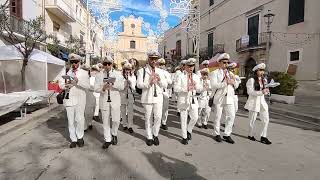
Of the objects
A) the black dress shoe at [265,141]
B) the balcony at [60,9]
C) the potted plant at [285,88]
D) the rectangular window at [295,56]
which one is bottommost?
the black dress shoe at [265,141]

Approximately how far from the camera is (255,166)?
Answer: 548cm

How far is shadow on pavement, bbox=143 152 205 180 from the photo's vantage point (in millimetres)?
4973

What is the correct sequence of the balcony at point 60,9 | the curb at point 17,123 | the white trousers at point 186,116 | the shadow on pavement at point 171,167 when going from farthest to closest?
the balcony at point 60,9 → the curb at point 17,123 → the white trousers at point 186,116 → the shadow on pavement at point 171,167

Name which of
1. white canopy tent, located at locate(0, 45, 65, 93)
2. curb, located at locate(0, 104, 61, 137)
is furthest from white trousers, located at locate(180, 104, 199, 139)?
white canopy tent, located at locate(0, 45, 65, 93)

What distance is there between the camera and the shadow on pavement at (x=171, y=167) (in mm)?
4973

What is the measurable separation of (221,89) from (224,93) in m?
0.12

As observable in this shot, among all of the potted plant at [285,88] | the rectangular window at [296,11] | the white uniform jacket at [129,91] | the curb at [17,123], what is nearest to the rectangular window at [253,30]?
the rectangular window at [296,11]

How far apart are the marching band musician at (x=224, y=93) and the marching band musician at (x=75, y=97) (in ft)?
8.82

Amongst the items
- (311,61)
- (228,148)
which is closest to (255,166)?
(228,148)

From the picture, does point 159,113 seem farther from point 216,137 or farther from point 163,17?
point 163,17

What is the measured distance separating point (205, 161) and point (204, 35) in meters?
33.6

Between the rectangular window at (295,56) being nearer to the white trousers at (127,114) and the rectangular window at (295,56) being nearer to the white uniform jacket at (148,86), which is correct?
the white trousers at (127,114)

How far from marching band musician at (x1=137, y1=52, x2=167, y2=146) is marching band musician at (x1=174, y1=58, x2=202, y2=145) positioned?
42 centimetres

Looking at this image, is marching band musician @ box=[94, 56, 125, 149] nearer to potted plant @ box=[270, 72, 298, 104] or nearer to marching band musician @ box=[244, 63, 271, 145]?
marching band musician @ box=[244, 63, 271, 145]
